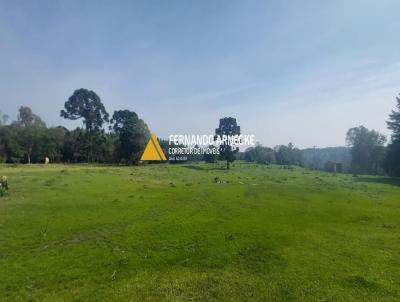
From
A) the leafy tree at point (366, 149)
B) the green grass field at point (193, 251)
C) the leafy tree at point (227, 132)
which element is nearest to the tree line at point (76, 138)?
the leafy tree at point (227, 132)

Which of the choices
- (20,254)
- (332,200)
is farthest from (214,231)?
(332,200)

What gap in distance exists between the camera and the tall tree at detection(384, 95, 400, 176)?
44156mm

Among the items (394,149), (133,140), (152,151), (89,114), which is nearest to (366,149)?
(394,149)

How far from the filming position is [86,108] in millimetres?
67938

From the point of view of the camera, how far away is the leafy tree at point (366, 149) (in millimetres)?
60069

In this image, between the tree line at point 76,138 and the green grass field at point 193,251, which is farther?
the tree line at point 76,138

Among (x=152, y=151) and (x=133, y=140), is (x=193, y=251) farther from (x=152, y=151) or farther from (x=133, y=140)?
(x=152, y=151)

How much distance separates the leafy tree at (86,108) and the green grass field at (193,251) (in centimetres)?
5803

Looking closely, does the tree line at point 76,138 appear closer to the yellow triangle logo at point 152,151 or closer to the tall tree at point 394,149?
the yellow triangle logo at point 152,151

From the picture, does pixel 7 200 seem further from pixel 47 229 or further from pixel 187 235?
pixel 187 235

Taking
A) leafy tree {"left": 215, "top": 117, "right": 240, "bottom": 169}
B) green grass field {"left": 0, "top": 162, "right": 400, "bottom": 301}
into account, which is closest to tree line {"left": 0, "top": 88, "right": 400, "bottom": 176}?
leafy tree {"left": 215, "top": 117, "right": 240, "bottom": 169}

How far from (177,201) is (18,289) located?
1094 centimetres

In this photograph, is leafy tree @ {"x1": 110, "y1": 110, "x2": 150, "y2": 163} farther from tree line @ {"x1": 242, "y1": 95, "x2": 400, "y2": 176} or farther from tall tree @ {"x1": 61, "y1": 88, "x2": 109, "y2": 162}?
tree line @ {"x1": 242, "y1": 95, "x2": 400, "y2": 176}

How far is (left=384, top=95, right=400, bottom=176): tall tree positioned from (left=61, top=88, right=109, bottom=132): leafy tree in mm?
74659
